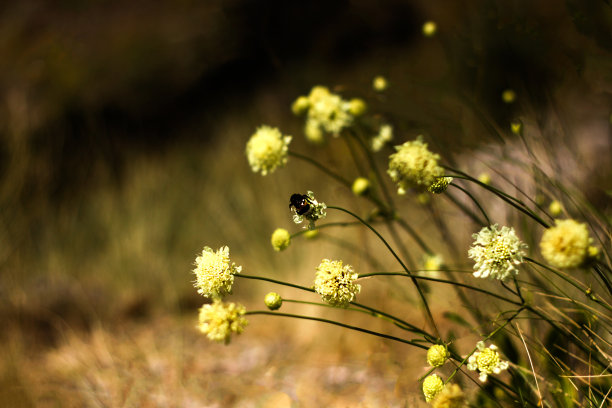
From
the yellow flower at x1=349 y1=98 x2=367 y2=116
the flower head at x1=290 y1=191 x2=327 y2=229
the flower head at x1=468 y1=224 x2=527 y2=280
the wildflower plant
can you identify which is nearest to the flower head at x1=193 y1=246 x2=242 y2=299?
the wildflower plant

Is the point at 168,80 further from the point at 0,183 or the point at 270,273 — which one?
the point at 270,273

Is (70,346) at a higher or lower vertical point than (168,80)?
lower

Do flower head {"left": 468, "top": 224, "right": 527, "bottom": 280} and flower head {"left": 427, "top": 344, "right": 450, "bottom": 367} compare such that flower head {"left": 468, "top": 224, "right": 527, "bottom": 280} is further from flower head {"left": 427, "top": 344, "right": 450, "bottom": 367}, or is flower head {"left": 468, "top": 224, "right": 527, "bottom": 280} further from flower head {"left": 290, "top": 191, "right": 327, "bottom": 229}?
flower head {"left": 290, "top": 191, "right": 327, "bottom": 229}

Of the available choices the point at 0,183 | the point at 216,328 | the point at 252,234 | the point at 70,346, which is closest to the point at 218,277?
the point at 216,328

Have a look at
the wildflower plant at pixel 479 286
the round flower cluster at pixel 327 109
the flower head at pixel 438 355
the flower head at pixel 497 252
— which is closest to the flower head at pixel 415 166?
A: the wildflower plant at pixel 479 286

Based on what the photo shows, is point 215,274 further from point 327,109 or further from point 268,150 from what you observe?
point 327,109

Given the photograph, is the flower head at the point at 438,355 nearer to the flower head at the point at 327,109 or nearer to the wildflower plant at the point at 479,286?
the wildflower plant at the point at 479,286
